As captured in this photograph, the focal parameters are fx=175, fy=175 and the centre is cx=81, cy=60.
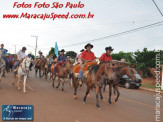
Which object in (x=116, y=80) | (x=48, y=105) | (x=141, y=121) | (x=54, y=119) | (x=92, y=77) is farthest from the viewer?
(x=116, y=80)

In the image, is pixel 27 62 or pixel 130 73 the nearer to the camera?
pixel 130 73

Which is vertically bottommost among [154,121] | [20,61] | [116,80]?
[154,121]

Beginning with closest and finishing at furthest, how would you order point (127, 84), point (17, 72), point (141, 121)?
point (141, 121) < point (17, 72) < point (127, 84)

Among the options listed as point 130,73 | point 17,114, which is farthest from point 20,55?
point 130,73

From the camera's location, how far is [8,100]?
8500mm

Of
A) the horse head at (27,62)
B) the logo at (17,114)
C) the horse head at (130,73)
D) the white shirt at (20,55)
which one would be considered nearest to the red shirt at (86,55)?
the horse head at (130,73)

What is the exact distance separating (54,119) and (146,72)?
2956 centimetres

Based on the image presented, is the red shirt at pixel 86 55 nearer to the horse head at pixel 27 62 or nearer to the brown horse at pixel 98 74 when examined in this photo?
the brown horse at pixel 98 74

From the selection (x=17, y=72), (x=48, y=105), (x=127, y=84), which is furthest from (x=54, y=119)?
(x=127, y=84)

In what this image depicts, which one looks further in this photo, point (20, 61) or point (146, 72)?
point (146, 72)

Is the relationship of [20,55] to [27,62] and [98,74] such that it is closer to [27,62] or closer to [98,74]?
[27,62]

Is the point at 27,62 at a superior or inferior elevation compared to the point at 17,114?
superior

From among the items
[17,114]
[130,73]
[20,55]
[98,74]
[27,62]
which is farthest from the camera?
[20,55]

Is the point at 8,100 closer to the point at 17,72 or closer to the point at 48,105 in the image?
the point at 48,105
